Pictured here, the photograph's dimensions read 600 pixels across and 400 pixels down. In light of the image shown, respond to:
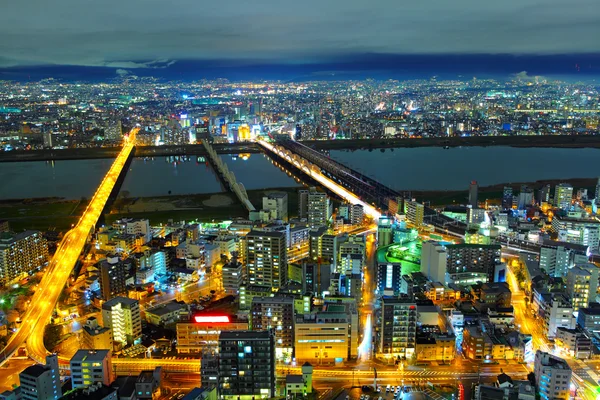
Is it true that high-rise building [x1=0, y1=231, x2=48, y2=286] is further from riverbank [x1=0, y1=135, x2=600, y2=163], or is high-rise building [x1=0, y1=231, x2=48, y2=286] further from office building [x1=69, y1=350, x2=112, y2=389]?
riverbank [x1=0, y1=135, x2=600, y2=163]

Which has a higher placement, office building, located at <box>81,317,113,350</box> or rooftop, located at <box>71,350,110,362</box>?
rooftop, located at <box>71,350,110,362</box>

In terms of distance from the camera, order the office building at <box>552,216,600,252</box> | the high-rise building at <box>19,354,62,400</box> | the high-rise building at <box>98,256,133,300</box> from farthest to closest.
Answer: the office building at <box>552,216,600,252</box>
the high-rise building at <box>98,256,133,300</box>
the high-rise building at <box>19,354,62,400</box>

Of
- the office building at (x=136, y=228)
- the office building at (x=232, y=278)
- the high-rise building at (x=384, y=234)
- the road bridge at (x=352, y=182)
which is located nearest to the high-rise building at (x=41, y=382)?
the office building at (x=232, y=278)

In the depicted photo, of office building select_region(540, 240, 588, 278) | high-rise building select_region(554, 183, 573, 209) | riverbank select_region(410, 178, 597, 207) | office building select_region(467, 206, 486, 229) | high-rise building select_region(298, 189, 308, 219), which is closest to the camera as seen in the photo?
office building select_region(540, 240, 588, 278)

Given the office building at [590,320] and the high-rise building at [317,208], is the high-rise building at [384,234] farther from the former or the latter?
the office building at [590,320]

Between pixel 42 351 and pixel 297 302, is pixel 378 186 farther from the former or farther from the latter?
pixel 42 351

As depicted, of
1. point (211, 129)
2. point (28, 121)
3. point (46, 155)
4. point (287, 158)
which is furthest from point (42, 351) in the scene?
point (28, 121)

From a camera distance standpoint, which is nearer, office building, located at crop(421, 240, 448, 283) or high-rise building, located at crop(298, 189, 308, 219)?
office building, located at crop(421, 240, 448, 283)

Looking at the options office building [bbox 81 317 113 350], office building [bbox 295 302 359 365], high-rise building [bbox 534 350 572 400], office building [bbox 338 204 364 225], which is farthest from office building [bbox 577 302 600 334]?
office building [bbox 81 317 113 350]
